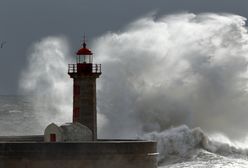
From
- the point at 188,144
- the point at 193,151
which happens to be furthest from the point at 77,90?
the point at 188,144

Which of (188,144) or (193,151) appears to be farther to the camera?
(188,144)

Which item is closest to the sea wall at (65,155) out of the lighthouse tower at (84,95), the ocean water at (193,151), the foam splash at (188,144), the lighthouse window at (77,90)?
the lighthouse tower at (84,95)

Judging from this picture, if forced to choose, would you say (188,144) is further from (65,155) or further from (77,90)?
(65,155)

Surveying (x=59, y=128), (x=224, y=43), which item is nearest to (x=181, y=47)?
(x=224, y=43)

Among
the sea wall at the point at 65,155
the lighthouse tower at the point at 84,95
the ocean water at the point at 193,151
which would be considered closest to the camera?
the sea wall at the point at 65,155

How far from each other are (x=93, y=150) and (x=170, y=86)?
16.2 metres

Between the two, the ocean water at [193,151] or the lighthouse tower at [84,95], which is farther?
the ocean water at [193,151]

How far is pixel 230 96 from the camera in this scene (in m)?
33.7

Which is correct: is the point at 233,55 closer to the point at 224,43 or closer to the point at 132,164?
the point at 224,43

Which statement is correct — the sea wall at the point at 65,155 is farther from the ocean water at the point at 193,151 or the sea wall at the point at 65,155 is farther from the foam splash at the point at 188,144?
the foam splash at the point at 188,144

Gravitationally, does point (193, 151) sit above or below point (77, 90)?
below

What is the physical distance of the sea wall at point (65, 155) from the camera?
58.3ft

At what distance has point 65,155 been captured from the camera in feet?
58.3

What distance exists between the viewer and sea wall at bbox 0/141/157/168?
58.3 ft
